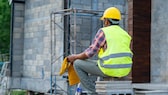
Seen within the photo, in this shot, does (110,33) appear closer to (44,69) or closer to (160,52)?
Result: (160,52)

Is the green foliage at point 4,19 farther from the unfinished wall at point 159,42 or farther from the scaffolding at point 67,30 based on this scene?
the unfinished wall at point 159,42

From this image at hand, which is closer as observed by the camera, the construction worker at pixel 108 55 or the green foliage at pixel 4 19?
the construction worker at pixel 108 55

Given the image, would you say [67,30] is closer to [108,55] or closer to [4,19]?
[108,55]

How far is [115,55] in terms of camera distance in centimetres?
448

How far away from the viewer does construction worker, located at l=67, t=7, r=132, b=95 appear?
14.8 ft

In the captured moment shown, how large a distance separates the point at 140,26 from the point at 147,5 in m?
0.63

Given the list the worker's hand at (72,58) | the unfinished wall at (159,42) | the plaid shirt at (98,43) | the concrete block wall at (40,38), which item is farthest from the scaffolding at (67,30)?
the plaid shirt at (98,43)

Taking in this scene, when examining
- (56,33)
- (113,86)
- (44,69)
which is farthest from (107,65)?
(44,69)

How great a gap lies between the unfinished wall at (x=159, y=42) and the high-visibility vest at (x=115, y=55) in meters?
4.25

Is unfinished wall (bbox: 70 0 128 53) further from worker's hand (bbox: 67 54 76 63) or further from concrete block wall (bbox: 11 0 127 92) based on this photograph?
worker's hand (bbox: 67 54 76 63)

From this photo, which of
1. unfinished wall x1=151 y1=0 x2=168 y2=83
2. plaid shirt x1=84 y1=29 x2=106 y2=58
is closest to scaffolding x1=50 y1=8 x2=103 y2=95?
unfinished wall x1=151 y1=0 x2=168 y2=83

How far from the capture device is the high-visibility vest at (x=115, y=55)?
4.49m

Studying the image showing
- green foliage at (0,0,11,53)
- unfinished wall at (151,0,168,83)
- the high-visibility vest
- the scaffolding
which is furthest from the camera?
green foliage at (0,0,11,53)

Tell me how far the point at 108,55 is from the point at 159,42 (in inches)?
182
